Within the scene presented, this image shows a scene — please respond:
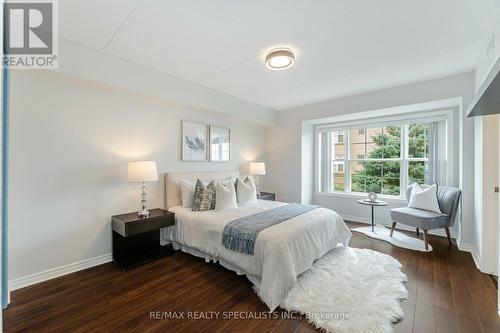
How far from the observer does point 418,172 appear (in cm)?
438

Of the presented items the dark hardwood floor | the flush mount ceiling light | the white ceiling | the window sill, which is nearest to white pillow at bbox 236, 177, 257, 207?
the dark hardwood floor

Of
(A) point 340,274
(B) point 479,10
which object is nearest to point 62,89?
(A) point 340,274

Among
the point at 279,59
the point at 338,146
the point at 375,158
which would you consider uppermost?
the point at 279,59

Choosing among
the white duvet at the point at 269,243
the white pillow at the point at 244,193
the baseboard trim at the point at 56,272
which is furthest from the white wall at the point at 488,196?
the baseboard trim at the point at 56,272

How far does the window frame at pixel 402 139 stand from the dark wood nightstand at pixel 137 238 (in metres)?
3.65

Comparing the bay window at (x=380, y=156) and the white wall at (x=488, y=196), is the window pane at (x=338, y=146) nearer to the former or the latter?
the bay window at (x=380, y=156)

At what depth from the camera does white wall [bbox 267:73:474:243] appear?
10.9ft

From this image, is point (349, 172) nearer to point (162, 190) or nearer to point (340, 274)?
point (340, 274)

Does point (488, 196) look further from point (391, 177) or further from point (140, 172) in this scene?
point (140, 172)

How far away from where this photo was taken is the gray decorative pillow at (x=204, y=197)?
3391 mm

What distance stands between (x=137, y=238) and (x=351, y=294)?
9.09 ft

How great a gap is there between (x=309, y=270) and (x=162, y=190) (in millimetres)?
2400

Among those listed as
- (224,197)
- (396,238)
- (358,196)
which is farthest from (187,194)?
(358,196)

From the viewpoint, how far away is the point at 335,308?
2.10 metres
